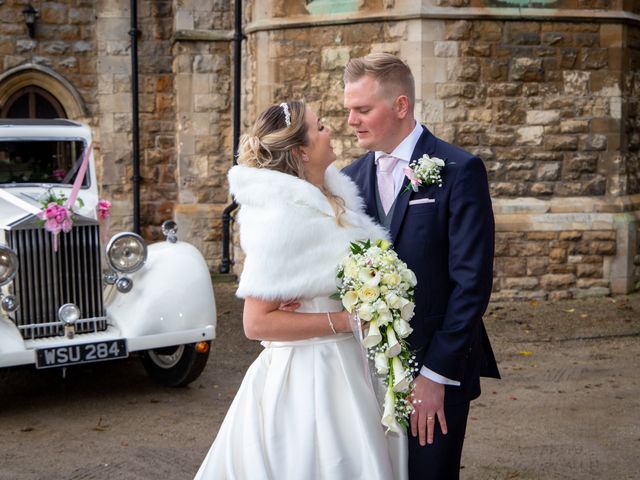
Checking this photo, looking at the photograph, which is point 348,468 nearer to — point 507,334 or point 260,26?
point 507,334

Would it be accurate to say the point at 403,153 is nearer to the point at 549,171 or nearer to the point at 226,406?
the point at 226,406

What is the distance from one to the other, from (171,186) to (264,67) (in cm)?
276

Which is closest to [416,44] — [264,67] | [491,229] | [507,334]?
[264,67]

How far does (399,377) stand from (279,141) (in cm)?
84

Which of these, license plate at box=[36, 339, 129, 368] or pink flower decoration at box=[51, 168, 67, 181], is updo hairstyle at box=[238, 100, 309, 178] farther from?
pink flower decoration at box=[51, 168, 67, 181]

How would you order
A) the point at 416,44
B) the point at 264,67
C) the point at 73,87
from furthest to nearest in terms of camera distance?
1. the point at 73,87
2. the point at 264,67
3. the point at 416,44

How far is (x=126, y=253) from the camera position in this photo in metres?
6.30

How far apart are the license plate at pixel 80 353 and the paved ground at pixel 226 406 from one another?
0.39m

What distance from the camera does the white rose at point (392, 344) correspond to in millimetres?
2822

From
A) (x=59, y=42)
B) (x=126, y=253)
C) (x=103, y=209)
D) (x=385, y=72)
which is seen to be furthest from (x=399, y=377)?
(x=59, y=42)

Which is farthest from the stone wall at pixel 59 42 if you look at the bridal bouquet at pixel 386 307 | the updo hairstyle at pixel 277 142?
the bridal bouquet at pixel 386 307

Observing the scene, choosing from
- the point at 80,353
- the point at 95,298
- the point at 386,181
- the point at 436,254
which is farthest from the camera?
the point at 95,298

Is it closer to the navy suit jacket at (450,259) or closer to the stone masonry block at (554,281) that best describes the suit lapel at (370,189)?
the navy suit jacket at (450,259)

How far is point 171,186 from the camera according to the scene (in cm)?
1247
